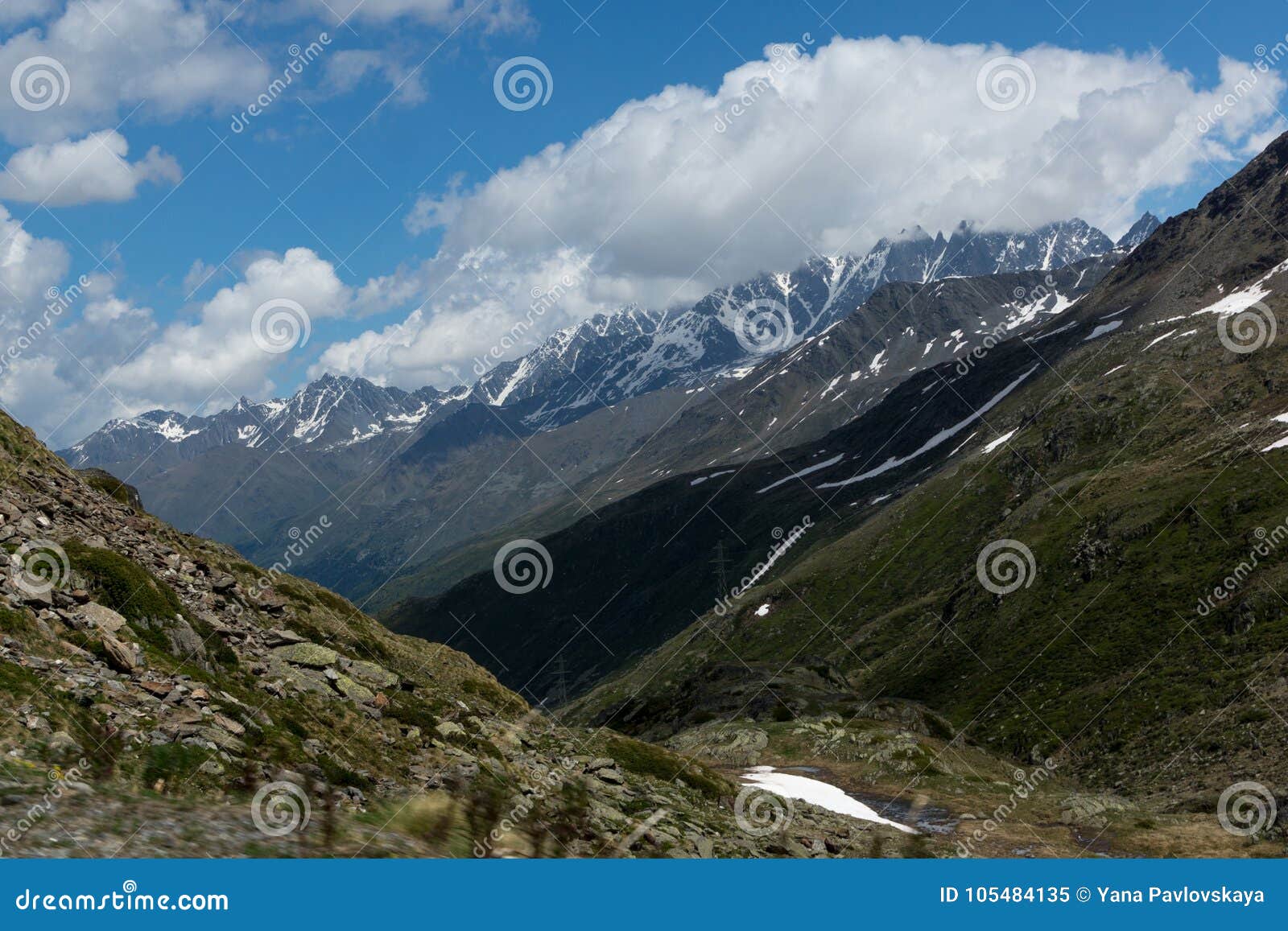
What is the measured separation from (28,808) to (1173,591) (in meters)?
112

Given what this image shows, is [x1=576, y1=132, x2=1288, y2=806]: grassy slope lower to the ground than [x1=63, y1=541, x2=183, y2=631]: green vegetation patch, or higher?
higher

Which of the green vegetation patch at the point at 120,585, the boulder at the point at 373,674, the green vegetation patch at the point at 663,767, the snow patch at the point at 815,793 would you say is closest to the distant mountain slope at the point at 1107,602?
the snow patch at the point at 815,793

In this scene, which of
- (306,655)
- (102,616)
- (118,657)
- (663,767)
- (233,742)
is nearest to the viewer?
(233,742)

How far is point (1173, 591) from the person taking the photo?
9788 centimetres

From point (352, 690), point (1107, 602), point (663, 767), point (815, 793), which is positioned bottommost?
point (352, 690)

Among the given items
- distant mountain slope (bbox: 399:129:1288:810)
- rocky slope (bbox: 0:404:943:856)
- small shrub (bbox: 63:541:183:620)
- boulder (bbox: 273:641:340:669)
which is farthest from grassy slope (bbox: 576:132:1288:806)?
small shrub (bbox: 63:541:183:620)

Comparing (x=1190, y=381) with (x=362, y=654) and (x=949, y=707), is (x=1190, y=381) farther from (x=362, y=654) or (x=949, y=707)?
(x=362, y=654)

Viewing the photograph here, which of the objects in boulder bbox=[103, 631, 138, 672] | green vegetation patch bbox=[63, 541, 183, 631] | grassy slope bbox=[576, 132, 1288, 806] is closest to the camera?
boulder bbox=[103, 631, 138, 672]

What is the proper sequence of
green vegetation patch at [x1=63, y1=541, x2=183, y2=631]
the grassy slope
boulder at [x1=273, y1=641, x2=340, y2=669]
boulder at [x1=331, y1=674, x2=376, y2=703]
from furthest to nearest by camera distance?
1. the grassy slope
2. boulder at [x1=273, y1=641, x2=340, y2=669]
3. boulder at [x1=331, y1=674, x2=376, y2=703]
4. green vegetation patch at [x1=63, y1=541, x2=183, y2=631]

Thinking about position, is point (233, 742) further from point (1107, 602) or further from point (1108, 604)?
point (1107, 602)

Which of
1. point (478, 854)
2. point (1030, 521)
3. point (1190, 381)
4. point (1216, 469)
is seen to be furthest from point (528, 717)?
point (1190, 381)

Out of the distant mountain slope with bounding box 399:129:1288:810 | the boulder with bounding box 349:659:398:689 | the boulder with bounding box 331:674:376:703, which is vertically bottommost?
the boulder with bounding box 331:674:376:703

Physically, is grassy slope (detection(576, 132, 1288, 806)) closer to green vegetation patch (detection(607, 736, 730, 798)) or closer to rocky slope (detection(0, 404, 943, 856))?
green vegetation patch (detection(607, 736, 730, 798))

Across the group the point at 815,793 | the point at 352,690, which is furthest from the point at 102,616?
A: the point at 815,793
